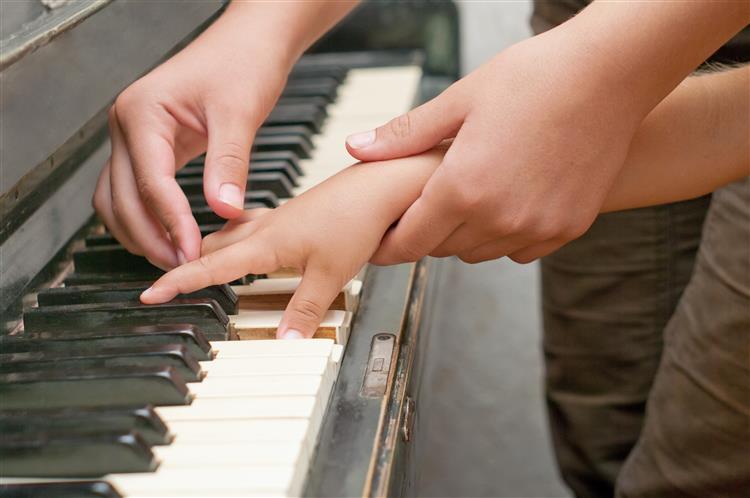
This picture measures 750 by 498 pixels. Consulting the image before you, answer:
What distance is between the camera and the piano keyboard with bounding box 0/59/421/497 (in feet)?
1.84

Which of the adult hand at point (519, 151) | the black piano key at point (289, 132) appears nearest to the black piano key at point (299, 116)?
the black piano key at point (289, 132)

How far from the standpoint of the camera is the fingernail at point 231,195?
0.79 meters

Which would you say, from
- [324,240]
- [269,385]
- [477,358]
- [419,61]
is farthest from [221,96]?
[477,358]

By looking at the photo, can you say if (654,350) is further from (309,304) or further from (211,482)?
(211,482)

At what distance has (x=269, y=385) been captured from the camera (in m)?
0.65

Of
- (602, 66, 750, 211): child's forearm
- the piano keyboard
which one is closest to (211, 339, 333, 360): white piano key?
the piano keyboard

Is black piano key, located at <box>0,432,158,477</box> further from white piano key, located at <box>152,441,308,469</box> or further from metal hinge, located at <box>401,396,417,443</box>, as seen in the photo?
metal hinge, located at <box>401,396,417,443</box>

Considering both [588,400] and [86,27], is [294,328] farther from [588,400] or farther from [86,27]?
[588,400]

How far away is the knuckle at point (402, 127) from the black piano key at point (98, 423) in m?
0.34

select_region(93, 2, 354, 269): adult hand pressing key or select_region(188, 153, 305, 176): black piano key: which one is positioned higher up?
select_region(188, 153, 305, 176): black piano key

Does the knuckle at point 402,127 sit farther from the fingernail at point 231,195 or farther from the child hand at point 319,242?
the fingernail at point 231,195

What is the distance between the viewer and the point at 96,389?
2.06ft

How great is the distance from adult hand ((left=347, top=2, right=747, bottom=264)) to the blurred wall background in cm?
56

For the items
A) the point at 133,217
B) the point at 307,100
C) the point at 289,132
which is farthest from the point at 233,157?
the point at 307,100
